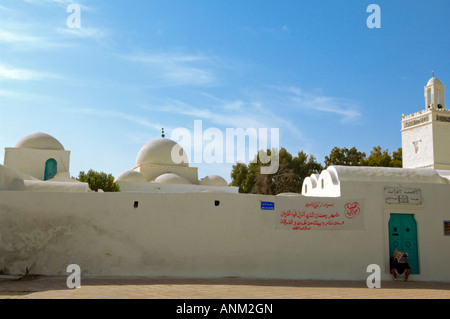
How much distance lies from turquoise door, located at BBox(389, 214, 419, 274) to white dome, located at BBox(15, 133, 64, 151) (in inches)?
589

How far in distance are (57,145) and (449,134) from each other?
87.3 feet

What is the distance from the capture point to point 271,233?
1184 cm

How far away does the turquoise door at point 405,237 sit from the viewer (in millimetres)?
12328

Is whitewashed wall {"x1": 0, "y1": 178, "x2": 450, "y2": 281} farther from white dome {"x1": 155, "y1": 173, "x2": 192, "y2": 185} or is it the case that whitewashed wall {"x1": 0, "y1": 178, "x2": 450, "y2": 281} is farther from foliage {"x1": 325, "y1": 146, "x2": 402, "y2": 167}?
foliage {"x1": 325, "y1": 146, "x2": 402, "y2": 167}

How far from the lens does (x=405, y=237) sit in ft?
40.7

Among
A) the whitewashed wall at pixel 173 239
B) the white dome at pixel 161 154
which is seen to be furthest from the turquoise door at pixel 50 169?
the whitewashed wall at pixel 173 239

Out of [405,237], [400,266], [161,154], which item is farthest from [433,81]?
[400,266]

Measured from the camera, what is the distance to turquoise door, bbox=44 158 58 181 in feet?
66.3

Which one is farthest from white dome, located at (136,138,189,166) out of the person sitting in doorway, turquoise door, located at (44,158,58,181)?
the person sitting in doorway

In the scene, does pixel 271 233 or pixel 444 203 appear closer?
pixel 271 233

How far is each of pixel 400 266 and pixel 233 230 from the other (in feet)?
14.4

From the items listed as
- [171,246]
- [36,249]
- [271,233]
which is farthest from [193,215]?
[36,249]

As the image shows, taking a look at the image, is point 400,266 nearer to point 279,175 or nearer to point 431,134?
point 431,134
